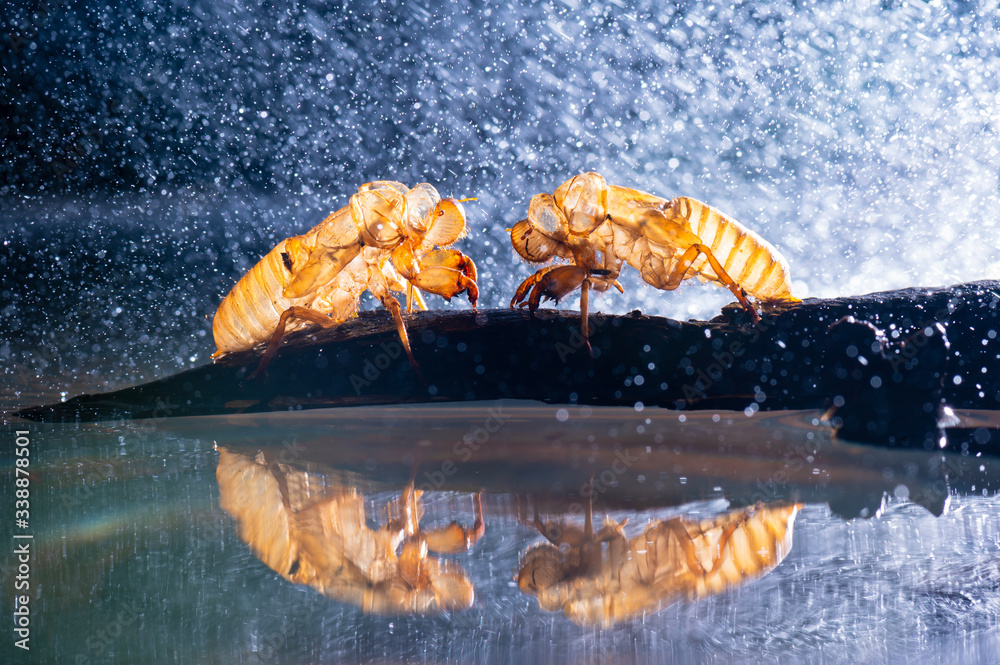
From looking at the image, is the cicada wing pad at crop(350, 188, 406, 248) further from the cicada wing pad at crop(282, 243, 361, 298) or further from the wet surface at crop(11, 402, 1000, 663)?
the wet surface at crop(11, 402, 1000, 663)

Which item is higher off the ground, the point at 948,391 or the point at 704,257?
the point at 704,257

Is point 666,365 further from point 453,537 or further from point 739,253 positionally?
point 453,537

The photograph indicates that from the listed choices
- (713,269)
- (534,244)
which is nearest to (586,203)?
(534,244)

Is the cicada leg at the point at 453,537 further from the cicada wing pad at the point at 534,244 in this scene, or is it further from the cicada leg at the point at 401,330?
the cicada wing pad at the point at 534,244

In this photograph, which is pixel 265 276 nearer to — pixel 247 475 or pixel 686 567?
pixel 247 475

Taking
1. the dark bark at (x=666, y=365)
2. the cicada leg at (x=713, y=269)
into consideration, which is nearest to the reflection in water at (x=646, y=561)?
the dark bark at (x=666, y=365)

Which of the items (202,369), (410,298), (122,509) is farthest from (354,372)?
(122,509)

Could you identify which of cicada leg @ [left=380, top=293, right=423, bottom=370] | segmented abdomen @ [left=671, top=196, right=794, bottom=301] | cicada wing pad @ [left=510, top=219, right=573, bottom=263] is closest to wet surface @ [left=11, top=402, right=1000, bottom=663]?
cicada leg @ [left=380, top=293, right=423, bottom=370]

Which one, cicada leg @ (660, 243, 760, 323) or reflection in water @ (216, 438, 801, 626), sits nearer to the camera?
reflection in water @ (216, 438, 801, 626)
